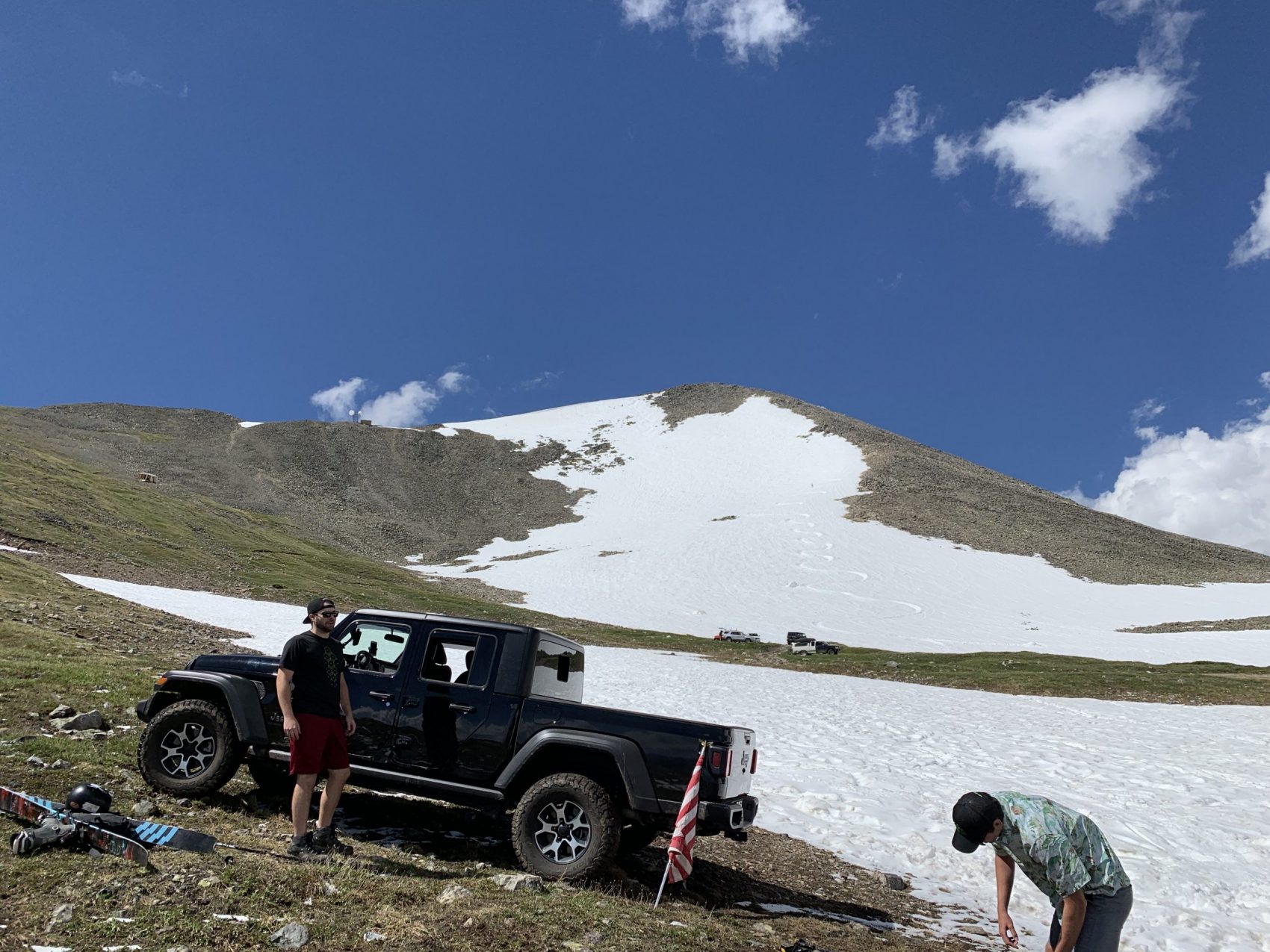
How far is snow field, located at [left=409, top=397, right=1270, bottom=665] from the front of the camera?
53.3m

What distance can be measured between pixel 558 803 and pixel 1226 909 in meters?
7.86

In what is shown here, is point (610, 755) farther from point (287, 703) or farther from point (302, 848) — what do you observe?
point (287, 703)

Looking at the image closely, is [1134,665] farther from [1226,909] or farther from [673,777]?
[673,777]

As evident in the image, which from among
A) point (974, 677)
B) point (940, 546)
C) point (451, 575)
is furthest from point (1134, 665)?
point (451, 575)

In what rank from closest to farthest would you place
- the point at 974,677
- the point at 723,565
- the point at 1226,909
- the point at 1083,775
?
the point at 1226,909 < the point at 1083,775 < the point at 974,677 < the point at 723,565

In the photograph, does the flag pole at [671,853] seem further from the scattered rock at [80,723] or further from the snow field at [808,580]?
the snow field at [808,580]

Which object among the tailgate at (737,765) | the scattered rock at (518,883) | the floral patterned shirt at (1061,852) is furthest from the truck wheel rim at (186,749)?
the floral patterned shirt at (1061,852)

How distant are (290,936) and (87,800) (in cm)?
259

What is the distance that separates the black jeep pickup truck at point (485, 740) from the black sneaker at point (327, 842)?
0.90 m

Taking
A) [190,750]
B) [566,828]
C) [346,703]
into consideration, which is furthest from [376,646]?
[566,828]

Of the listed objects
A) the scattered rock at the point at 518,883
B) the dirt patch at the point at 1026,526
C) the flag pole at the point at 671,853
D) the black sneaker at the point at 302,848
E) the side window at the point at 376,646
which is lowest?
the black sneaker at the point at 302,848

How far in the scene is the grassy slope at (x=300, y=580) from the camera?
3331 cm

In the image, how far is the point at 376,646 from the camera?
805 cm

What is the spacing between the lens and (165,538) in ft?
149
